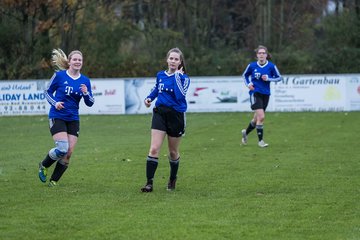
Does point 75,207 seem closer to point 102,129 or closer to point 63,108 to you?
point 63,108

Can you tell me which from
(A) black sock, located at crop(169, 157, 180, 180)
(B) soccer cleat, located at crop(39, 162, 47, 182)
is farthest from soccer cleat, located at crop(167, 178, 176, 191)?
(B) soccer cleat, located at crop(39, 162, 47, 182)

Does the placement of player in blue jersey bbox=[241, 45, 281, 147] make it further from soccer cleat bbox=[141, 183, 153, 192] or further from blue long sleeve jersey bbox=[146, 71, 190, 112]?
soccer cleat bbox=[141, 183, 153, 192]

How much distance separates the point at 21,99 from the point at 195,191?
20.5 meters

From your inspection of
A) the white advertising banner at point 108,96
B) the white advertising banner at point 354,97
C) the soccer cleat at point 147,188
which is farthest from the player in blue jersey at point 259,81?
the white advertising banner at point 108,96

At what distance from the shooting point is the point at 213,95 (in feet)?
100

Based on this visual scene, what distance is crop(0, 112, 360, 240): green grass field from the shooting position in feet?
26.2

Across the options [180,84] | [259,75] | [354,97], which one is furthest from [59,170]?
[354,97]

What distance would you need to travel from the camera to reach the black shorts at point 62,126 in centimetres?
1110

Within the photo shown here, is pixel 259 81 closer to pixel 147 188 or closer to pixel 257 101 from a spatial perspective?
pixel 257 101

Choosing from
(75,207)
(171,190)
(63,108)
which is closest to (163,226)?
(75,207)

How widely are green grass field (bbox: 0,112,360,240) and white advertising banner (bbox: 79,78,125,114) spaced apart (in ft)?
31.9

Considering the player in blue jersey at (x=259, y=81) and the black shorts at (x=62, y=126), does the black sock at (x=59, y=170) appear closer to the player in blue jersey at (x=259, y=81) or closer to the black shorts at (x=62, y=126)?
the black shorts at (x=62, y=126)

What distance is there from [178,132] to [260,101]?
7487 millimetres

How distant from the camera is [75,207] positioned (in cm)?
927
